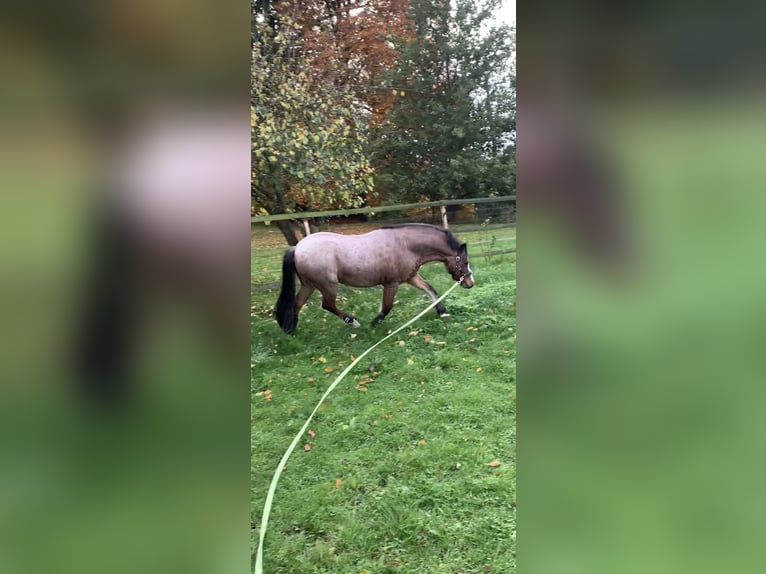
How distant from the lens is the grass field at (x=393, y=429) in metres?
1.79

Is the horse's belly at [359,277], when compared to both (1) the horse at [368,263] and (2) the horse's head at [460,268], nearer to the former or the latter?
(1) the horse at [368,263]

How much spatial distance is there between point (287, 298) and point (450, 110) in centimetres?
91

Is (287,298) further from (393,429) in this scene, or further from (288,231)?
(393,429)

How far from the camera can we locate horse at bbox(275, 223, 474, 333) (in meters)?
1.95

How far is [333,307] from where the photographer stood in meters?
2.03
